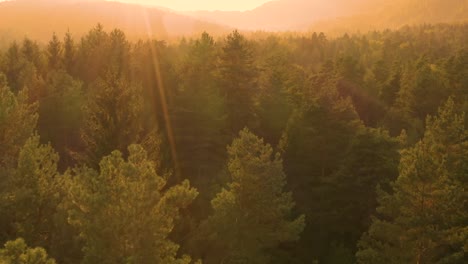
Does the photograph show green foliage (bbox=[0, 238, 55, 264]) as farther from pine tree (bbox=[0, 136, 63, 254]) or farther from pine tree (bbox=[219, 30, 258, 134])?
pine tree (bbox=[219, 30, 258, 134])

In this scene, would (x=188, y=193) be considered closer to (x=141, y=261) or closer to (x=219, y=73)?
(x=141, y=261)

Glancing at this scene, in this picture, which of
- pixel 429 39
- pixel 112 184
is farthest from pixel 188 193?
pixel 429 39

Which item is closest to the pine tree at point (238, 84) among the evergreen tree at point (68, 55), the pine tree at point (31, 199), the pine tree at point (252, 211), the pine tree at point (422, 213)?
the pine tree at point (252, 211)

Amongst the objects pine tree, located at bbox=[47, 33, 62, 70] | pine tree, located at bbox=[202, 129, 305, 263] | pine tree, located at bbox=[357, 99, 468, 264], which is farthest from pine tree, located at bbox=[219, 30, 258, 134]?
pine tree, located at bbox=[47, 33, 62, 70]

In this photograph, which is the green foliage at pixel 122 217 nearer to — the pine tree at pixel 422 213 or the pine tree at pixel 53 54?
the pine tree at pixel 422 213

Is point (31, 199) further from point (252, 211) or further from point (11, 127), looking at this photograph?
point (252, 211)

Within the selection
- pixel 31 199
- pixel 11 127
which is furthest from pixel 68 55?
pixel 31 199

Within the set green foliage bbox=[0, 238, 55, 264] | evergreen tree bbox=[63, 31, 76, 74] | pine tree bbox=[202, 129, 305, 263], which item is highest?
evergreen tree bbox=[63, 31, 76, 74]
